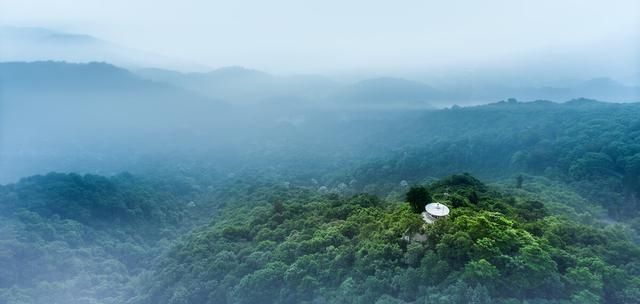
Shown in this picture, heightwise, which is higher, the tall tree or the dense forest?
the tall tree

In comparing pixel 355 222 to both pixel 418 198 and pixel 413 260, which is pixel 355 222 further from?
pixel 413 260

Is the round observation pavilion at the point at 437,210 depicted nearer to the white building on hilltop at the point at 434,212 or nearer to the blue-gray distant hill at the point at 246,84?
the white building on hilltop at the point at 434,212

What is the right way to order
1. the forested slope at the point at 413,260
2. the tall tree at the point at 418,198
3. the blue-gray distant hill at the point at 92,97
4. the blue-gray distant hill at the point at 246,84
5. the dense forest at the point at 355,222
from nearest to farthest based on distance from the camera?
the forested slope at the point at 413,260 < the dense forest at the point at 355,222 < the tall tree at the point at 418,198 < the blue-gray distant hill at the point at 92,97 < the blue-gray distant hill at the point at 246,84

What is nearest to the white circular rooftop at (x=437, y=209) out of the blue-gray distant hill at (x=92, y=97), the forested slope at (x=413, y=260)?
the forested slope at (x=413, y=260)

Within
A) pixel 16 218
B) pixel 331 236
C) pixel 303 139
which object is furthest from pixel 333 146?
pixel 331 236

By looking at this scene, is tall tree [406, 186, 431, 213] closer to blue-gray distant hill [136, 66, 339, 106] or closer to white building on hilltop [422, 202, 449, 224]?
white building on hilltop [422, 202, 449, 224]

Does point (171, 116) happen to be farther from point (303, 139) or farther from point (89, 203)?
point (89, 203)

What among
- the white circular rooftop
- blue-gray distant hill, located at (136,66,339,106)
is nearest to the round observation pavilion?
the white circular rooftop

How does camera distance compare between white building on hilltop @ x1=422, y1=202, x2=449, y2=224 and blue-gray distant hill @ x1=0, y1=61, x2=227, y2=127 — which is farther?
blue-gray distant hill @ x1=0, y1=61, x2=227, y2=127
